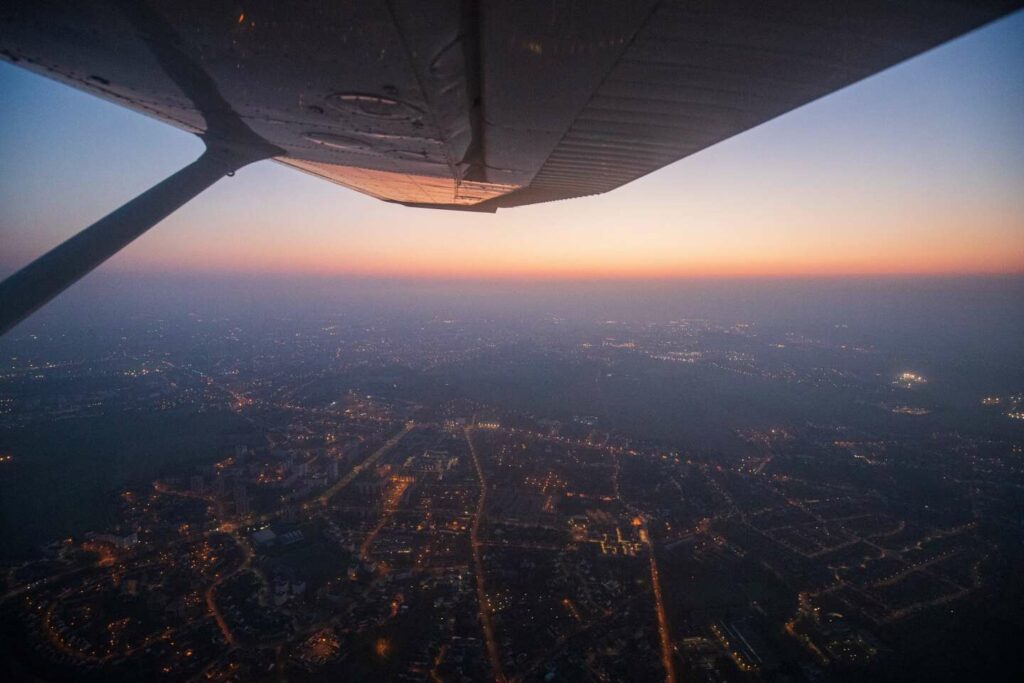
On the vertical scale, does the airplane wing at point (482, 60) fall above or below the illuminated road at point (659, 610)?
above

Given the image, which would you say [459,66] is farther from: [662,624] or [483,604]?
[662,624]

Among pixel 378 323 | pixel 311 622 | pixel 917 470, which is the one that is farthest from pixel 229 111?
pixel 378 323

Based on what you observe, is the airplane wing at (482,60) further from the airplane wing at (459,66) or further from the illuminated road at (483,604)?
the illuminated road at (483,604)

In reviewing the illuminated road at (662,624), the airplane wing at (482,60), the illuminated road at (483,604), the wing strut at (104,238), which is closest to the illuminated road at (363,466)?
the illuminated road at (483,604)

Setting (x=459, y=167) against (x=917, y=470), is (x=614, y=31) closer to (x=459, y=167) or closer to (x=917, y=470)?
(x=459, y=167)

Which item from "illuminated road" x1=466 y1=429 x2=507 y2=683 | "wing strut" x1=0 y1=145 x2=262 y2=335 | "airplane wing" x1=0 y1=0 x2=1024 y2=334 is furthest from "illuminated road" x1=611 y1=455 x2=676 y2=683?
"wing strut" x1=0 y1=145 x2=262 y2=335
